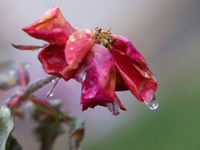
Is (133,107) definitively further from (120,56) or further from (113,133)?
(120,56)

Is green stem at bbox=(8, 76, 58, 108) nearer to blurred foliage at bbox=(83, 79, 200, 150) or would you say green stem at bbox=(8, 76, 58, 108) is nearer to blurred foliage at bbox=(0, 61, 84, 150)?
blurred foliage at bbox=(0, 61, 84, 150)

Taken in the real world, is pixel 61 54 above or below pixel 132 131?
above

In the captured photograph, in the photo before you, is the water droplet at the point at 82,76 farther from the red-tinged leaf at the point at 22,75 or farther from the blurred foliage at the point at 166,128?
the blurred foliage at the point at 166,128

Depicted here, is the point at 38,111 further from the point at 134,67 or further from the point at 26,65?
the point at 134,67

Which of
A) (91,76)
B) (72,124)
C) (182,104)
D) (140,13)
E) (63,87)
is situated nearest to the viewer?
(91,76)

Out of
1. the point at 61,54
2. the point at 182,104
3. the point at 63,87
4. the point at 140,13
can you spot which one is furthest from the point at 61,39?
the point at 140,13

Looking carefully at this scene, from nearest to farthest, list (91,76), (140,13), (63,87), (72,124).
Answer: (91,76) → (72,124) → (63,87) → (140,13)

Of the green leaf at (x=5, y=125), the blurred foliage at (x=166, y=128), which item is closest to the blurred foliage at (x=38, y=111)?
the green leaf at (x=5, y=125)

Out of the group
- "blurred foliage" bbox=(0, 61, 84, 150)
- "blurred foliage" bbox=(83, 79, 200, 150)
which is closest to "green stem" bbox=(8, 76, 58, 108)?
"blurred foliage" bbox=(0, 61, 84, 150)
